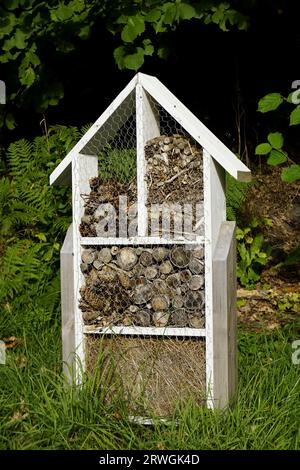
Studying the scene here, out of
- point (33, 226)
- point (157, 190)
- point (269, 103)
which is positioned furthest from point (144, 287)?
point (33, 226)

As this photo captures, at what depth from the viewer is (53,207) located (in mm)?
5391

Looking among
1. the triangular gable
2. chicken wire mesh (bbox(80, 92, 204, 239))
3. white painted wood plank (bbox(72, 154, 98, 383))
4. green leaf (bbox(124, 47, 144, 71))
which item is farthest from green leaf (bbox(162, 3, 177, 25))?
white painted wood plank (bbox(72, 154, 98, 383))

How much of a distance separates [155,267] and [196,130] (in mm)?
620

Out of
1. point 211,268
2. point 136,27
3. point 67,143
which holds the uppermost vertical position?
point 136,27

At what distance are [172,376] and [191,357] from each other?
124mm

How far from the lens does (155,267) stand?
3.37 m

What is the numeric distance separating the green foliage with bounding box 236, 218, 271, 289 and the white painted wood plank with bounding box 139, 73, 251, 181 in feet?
7.12

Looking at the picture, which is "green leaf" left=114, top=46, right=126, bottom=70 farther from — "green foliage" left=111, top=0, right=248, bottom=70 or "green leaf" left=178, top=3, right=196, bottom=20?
"green leaf" left=178, top=3, right=196, bottom=20

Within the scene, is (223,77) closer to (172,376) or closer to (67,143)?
(67,143)

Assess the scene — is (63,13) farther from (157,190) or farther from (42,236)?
(157,190)

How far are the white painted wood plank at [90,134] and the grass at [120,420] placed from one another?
906 mm

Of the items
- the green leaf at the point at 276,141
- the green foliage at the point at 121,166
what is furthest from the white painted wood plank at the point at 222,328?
the green foliage at the point at 121,166

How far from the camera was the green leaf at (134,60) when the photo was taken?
5035 mm

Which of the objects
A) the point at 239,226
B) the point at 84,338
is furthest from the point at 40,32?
the point at 84,338
